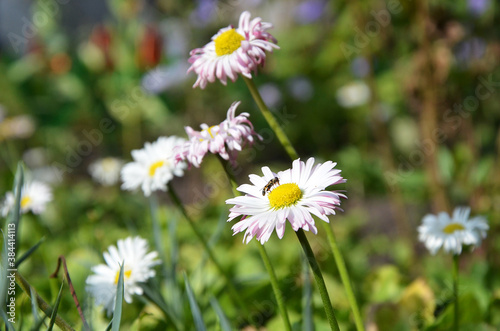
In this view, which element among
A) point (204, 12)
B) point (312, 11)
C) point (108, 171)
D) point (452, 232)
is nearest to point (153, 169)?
point (452, 232)

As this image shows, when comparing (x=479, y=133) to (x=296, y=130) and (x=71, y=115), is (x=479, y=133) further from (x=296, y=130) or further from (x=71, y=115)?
(x=71, y=115)

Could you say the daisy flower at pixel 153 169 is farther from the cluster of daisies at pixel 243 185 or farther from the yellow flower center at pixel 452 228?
the yellow flower center at pixel 452 228

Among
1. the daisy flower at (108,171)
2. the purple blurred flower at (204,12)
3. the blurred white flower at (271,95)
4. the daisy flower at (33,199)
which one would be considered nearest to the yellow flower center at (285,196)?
the daisy flower at (33,199)

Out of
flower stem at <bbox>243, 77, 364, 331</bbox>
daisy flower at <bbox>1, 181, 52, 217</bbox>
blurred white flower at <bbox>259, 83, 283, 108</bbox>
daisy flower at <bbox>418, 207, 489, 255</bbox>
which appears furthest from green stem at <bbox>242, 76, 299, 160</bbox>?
blurred white flower at <bbox>259, 83, 283, 108</bbox>

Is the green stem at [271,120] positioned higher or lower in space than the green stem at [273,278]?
higher

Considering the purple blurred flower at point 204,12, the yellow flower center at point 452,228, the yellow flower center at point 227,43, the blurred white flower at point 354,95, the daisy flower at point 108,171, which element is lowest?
the yellow flower center at point 452,228

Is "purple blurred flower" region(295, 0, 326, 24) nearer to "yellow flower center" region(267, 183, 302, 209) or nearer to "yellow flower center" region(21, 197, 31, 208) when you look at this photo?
"yellow flower center" region(21, 197, 31, 208)
